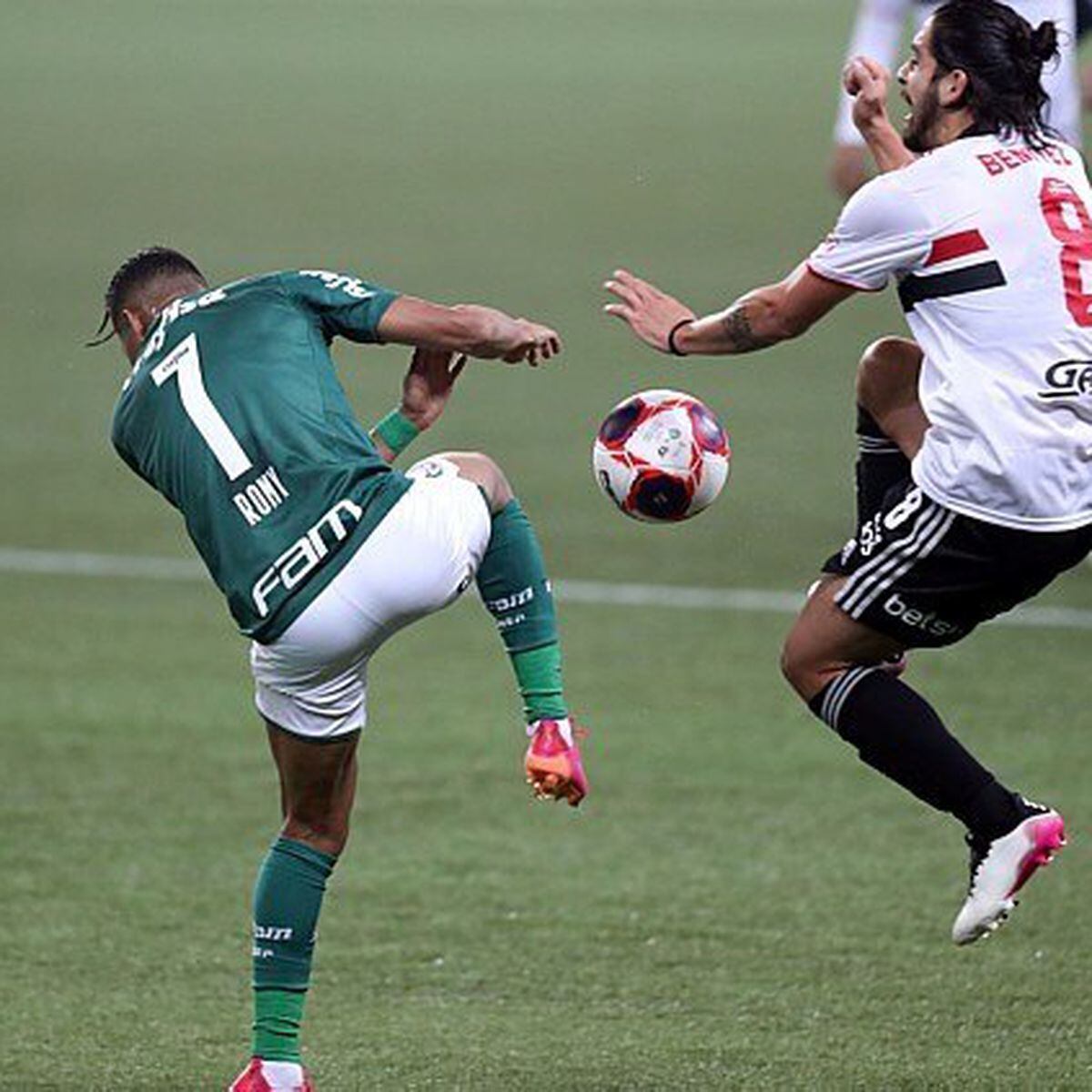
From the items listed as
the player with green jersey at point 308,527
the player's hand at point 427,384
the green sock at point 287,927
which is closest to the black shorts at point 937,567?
the player with green jersey at point 308,527

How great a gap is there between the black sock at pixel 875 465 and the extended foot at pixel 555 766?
1062mm

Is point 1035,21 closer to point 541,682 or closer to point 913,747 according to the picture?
point 913,747

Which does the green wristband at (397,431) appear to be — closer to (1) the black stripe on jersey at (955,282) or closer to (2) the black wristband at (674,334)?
(2) the black wristband at (674,334)

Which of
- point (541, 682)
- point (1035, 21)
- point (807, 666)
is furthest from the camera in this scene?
point (1035, 21)

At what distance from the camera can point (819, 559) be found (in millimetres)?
14695

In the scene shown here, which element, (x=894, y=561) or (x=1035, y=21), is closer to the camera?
(x=894, y=561)

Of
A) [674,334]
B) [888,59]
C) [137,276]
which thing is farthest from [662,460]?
[888,59]

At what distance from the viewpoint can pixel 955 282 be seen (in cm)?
730

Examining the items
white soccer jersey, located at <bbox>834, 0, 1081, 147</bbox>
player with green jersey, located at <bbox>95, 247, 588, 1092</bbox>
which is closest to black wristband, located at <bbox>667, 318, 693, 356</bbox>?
player with green jersey, located at <bbox>95, 247, 588, 1092</bbox>

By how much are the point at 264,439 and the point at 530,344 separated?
2.16 feet

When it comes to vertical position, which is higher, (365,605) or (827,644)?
(365,605)

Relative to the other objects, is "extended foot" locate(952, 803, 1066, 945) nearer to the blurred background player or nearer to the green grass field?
the green grass field

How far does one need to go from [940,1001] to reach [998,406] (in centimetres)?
199

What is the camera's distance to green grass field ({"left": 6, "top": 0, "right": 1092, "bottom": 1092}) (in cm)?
812
